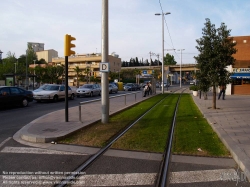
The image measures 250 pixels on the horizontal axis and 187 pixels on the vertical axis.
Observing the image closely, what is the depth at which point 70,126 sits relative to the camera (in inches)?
350

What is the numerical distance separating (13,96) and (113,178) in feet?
43.1

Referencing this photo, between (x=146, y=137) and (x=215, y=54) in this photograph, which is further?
(x=215, y=54)

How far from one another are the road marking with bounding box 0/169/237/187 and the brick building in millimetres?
28065

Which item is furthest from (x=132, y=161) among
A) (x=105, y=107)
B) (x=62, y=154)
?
(x=105, y=107)

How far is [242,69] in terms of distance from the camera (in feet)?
98.7

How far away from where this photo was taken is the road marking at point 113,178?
14.2 ft

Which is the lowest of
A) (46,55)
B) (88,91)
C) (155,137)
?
(155,137)

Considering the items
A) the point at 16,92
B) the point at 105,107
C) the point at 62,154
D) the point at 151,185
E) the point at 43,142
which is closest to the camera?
the point at 151,185

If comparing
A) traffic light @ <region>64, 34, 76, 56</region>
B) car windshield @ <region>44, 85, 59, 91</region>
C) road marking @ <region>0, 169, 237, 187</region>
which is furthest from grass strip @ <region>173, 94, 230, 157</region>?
car windshield @ <region>44, 85, 59, 91</region>

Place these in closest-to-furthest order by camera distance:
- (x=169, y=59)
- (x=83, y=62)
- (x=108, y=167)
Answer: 1. (x=108, y=167)
2. (x=83, y=62)
3. (x=169, y=59)

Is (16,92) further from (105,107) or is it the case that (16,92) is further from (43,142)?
(43,142)

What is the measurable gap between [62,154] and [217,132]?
15.6 feet

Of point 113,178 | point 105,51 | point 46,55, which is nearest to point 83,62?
point 46,55

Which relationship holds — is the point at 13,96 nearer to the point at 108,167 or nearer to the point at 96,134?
the point at 96,134
